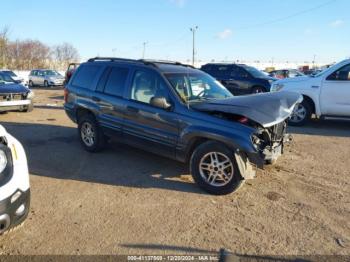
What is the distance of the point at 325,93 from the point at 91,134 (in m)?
6.40

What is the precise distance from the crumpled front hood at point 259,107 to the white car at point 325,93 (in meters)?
4.64

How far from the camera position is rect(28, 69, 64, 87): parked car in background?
99.3 feet

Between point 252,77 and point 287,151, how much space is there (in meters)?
8.99

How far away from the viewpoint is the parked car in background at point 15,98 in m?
11.2

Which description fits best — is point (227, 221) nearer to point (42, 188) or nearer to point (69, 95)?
point (42, 188)

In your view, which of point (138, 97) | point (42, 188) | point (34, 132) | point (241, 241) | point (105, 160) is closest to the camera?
point (241, 241)

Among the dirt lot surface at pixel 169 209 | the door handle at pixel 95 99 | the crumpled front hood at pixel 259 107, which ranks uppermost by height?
the crumpled front hood at pixel 259 107

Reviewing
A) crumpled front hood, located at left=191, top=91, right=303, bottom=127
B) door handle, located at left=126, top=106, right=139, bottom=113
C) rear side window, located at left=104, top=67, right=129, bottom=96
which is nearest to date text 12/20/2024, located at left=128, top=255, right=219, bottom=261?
crumpled front hood, located at left=191, top=91, right=303, bottom=127

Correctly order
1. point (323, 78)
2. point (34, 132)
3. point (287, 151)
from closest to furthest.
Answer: point (287, 151) → point (34, 132) → point (323, 78)

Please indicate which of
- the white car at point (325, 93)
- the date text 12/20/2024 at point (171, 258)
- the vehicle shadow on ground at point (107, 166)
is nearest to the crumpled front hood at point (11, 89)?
the vehicle shadow on ground at point (107, 166)

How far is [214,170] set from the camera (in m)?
4.80

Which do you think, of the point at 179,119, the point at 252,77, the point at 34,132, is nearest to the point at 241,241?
the point at 179,119

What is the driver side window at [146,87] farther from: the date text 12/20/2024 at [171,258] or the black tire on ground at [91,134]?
the date text 12/20/2024 at [171,258]

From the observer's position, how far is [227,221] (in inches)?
160
